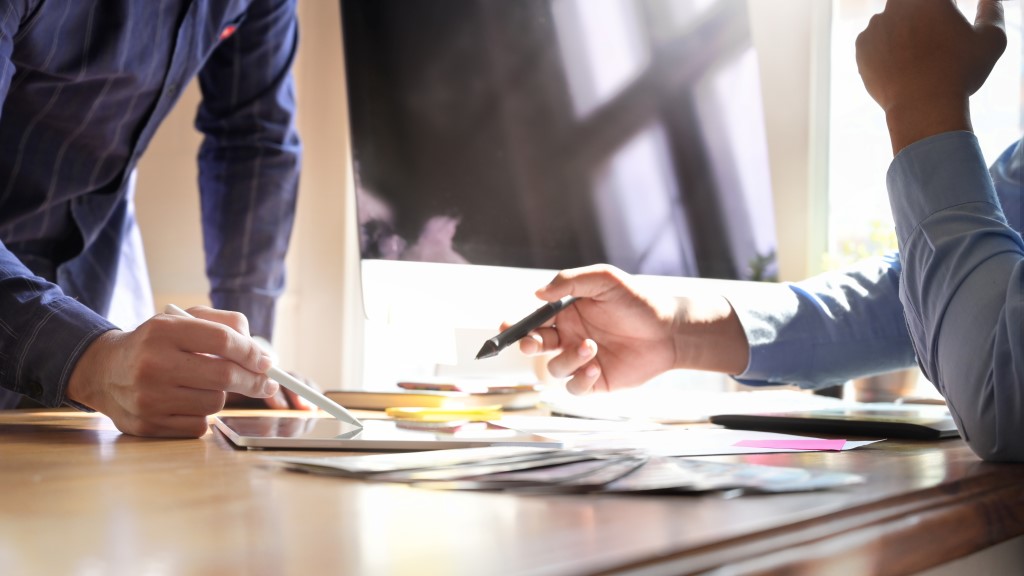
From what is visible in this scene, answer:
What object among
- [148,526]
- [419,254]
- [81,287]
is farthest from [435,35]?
[148,526]

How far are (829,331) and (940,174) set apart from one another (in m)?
0.39

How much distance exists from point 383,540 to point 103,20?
3.04 ft

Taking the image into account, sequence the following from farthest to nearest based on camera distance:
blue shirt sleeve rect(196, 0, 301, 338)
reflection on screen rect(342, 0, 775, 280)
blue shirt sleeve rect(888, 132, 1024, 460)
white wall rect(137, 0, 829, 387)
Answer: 1. white wall rect(137, 0, 829, 387)
2. blue shirt sleeve rect(196, 0, 301, 338)
3. reflection on screen rect(342, 0, 775, 280)
4. blue shirt sleeve rect(888, 132, 1024, 460)

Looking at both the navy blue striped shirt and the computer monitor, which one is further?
the computer monitor

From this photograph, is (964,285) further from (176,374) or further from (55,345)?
(55,345)

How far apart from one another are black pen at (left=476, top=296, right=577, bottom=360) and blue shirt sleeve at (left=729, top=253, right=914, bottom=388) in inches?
8.5

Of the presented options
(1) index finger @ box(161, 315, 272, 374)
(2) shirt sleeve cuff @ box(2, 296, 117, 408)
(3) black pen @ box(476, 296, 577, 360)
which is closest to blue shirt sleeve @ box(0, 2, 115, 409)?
(2) shirt sleeve cuff @ box(2, 296, 117, 408)

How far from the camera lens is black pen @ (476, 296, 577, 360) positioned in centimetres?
83

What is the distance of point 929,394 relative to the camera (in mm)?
1345

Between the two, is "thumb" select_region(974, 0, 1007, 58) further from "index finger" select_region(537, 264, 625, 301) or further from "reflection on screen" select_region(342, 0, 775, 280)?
"reflection on screen" select_region(342, 0, 775, 280)

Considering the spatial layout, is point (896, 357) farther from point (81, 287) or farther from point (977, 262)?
point (81, 287)

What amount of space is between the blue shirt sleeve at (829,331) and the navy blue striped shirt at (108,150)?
26.0 inches

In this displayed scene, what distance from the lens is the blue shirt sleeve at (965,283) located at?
1.93 feet

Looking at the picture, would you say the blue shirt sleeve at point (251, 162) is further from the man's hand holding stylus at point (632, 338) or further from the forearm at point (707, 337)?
the forearm at point (707, 337)
